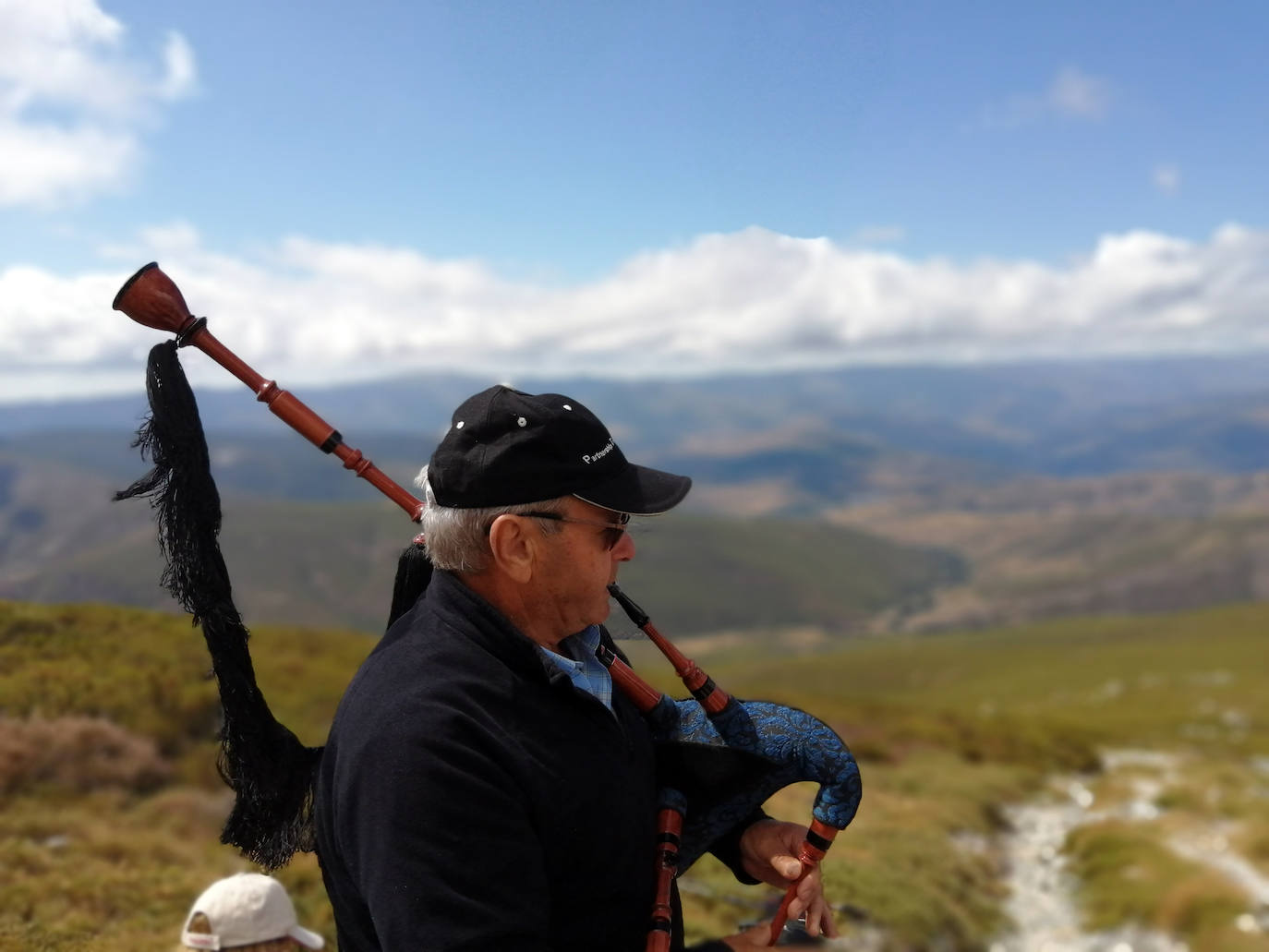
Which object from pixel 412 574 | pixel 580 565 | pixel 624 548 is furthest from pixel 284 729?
pixel 624 548

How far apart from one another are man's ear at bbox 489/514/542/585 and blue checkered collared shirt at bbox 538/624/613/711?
14.6 inches

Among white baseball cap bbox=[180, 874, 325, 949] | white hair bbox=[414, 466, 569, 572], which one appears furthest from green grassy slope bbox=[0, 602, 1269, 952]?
white hair bbox=[414, 466, 569, 572]

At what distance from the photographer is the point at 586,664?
388 centimetres

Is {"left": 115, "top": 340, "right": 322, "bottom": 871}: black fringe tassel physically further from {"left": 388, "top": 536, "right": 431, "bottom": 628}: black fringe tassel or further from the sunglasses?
the sunglasses

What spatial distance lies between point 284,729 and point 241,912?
260 centimetres

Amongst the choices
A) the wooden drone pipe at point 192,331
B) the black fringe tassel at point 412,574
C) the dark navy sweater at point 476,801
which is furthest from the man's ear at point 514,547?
the wooden drone pipe at point 192,331

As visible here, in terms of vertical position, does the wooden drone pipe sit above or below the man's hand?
above

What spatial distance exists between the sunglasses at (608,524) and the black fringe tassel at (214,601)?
5.03 ft

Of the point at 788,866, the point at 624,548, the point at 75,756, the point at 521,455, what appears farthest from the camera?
the point at 75,756

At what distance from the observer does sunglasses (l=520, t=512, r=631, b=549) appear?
3.40 metres

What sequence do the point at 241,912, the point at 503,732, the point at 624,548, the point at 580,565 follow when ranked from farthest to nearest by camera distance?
1. the point at 241,912
2. the point at 624,548
3. the point at 580,565
4. the point at 503,732

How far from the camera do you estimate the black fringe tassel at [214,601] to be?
3814mm

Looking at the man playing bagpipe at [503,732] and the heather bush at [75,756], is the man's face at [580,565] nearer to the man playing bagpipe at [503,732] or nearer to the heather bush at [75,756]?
the man playing bagpipe at [503,732]

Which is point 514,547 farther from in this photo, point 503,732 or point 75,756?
point 75,756
